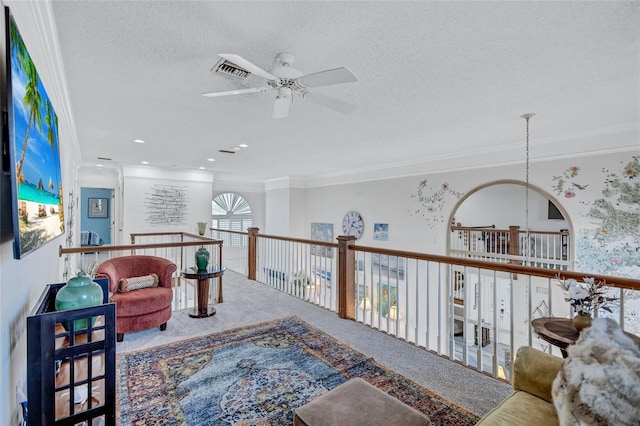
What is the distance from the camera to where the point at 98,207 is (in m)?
9.49

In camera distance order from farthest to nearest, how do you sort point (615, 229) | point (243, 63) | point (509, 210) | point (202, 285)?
point (509, 210) < point (202, 285) < point (615, 229) < point (243, 63)

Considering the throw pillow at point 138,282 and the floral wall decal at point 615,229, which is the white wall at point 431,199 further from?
the throw pillow at point 138,282

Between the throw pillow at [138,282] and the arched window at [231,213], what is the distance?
5.36 m

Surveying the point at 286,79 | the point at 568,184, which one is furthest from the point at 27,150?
the point at 568,184

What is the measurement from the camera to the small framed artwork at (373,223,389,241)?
6582 mm

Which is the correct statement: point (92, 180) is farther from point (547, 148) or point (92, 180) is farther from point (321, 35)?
point (547, 148)

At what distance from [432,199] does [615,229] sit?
2577 mm

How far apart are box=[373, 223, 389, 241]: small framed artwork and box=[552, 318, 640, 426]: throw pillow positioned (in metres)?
5.35

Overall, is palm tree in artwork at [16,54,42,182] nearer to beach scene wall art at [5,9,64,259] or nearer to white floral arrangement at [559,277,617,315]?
beach scene wall art at [5,9,64,259]

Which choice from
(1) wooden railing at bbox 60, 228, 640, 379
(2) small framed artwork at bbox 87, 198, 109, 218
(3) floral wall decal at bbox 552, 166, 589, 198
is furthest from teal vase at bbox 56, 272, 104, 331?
(2) small framed artwork at bbox 87, 198, 109, 218

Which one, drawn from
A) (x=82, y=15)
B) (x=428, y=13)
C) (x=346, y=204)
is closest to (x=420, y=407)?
(x=428, y=13)

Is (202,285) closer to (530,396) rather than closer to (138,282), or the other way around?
(138,282)

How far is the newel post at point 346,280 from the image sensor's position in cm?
365

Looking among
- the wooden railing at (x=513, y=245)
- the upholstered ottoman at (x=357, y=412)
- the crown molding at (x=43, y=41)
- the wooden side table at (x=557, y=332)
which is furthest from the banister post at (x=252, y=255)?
the wooden side table at (x=557, y=332)
